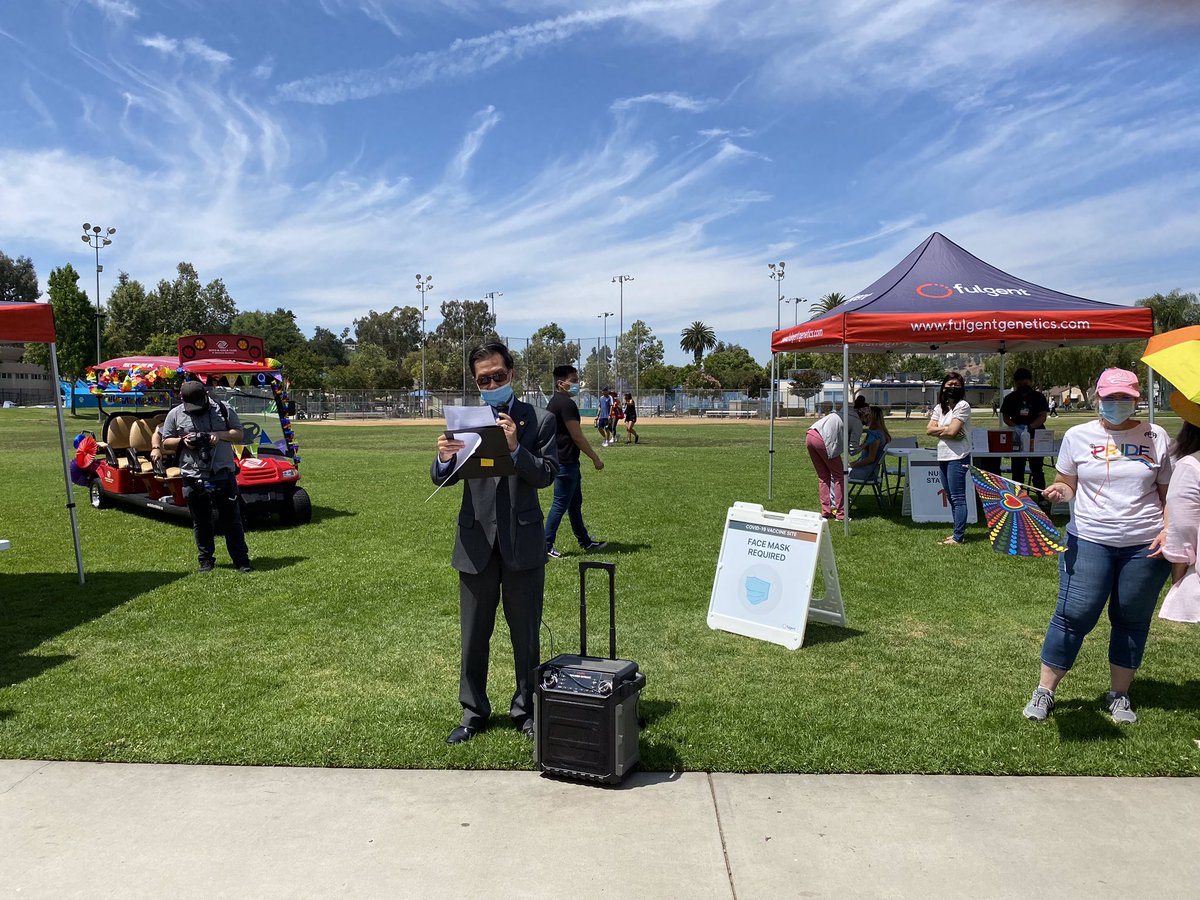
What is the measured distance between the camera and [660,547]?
9.38 meters

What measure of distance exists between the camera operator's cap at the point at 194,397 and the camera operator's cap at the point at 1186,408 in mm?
7303

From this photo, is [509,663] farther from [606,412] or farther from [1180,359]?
[606,412]

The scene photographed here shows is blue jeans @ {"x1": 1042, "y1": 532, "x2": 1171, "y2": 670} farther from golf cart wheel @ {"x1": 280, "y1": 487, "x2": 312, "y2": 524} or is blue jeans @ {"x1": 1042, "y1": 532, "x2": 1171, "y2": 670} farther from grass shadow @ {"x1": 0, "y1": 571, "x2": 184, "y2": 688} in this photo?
golf cart wheel @ {"x1": 280, "y1": 487, "x2": 312, "y2": 524}

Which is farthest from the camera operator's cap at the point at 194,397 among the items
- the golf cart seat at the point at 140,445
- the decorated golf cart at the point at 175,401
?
the golf cart seat at the point at 140,445

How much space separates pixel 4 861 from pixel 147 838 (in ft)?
1.50

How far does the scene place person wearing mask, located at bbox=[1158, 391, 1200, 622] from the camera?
3857 millimetres

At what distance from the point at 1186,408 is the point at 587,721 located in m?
3.05

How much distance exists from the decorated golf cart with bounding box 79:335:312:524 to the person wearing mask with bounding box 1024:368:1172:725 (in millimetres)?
8878

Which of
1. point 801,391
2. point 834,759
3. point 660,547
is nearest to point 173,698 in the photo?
point 834,759

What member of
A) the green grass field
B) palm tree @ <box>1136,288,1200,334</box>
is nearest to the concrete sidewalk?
the green grass field

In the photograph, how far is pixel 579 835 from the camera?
3344 mm

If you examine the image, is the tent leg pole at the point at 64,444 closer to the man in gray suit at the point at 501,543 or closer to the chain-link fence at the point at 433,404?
the man in gray suit at the point at 501,543

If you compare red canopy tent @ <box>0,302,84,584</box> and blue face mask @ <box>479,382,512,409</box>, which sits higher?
red canopy tent @ <box>0,302,84,584</box>

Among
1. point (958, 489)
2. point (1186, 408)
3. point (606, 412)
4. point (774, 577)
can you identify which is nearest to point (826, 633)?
point (774, 577)
